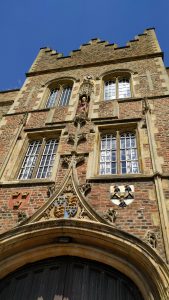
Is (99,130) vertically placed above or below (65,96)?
below

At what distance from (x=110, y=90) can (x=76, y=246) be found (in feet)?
25.6

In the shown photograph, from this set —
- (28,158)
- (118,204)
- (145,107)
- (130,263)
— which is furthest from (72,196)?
(145,107)

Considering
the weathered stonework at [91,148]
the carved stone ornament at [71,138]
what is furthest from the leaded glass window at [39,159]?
the carved stone ornament at [71,138]

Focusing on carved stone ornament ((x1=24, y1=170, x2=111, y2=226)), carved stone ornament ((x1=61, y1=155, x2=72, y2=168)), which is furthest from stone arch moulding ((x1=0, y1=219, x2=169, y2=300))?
carved stone ornament ((x1=61, y1=155, x2=72, y2=168))

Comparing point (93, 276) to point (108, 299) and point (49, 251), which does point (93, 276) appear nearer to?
point (108, 299)

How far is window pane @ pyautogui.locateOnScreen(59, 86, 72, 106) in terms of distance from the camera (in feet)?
40.5

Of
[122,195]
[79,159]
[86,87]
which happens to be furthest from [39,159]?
[86,87]

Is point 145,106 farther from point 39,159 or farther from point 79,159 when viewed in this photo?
point 39,159

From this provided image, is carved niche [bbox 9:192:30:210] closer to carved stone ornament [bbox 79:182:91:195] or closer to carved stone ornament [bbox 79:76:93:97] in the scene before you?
carved stone ornament [bbox 79:182:91:195]

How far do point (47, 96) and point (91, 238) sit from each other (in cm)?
829

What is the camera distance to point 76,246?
247 inches

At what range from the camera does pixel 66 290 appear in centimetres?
565

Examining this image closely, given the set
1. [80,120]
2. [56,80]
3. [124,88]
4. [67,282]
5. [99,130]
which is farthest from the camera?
[56,80]

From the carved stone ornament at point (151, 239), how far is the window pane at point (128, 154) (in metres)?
2.33
